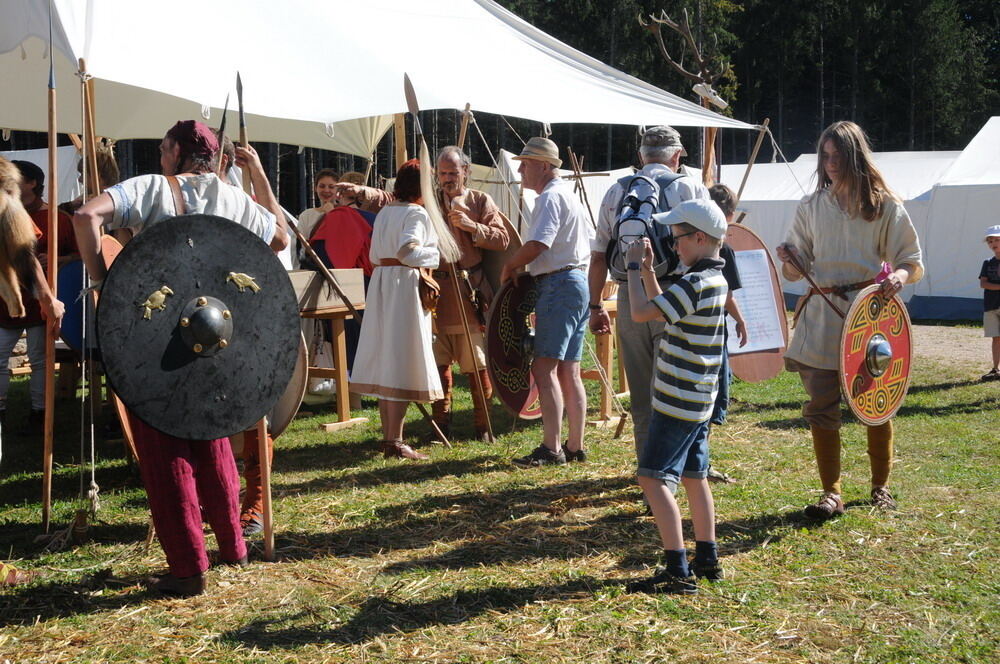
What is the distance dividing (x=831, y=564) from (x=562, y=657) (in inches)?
53.4

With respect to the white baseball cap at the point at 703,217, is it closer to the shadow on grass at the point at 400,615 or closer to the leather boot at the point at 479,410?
the shadow on grass at the point at 400,615

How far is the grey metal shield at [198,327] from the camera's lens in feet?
10.2

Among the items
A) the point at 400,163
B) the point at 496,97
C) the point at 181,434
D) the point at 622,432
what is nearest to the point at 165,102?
the point at 400,163

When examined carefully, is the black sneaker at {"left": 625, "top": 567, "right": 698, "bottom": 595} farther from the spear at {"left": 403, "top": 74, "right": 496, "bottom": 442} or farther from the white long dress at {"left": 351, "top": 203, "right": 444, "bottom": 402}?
the spear at {"left": 403, "top": 74, "right": 496, "bottom": 442}

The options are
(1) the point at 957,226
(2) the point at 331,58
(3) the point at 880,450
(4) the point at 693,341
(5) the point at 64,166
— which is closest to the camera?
(4) the point at 693,341

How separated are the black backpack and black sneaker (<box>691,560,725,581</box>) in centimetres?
116

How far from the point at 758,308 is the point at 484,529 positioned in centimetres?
251

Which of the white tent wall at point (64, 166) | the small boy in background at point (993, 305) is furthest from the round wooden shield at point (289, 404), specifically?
the white tent wall at point (64, 166)

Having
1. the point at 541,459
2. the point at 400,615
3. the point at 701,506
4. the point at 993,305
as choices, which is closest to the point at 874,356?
the point at 701,506

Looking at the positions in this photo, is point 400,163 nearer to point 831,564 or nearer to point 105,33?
point 105,33

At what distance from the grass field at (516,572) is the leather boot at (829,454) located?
165 millimetres

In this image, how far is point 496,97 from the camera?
569 cm

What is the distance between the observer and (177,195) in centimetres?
341

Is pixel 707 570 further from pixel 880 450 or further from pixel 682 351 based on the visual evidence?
pixel 880 450
